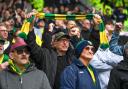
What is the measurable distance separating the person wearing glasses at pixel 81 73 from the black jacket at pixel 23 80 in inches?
12.5

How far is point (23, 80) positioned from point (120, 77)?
129cm

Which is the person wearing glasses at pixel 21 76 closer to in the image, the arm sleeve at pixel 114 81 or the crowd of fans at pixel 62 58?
the crowd of fans at pixel 62 58

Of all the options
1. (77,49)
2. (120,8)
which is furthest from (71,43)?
(120,8)

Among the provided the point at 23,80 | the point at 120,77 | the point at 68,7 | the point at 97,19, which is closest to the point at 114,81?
the point at 120,77

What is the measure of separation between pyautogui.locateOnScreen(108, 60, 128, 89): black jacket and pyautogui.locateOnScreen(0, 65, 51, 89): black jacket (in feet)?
2.87

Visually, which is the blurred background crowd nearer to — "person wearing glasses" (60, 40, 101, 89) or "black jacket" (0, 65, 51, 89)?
"person wearing glasses" (60, 40, 101, 89)

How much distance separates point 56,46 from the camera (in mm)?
9391

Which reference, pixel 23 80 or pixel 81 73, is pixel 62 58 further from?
pixel 23 80

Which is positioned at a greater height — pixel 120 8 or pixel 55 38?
pixel 55 38

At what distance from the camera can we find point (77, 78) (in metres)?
8.06

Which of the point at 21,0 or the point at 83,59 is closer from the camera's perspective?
the point at 83,59

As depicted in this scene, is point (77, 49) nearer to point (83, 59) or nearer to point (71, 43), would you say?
point (83, 59)

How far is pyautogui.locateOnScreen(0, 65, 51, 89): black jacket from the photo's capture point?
7781mm

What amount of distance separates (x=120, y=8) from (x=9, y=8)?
4.17 m
